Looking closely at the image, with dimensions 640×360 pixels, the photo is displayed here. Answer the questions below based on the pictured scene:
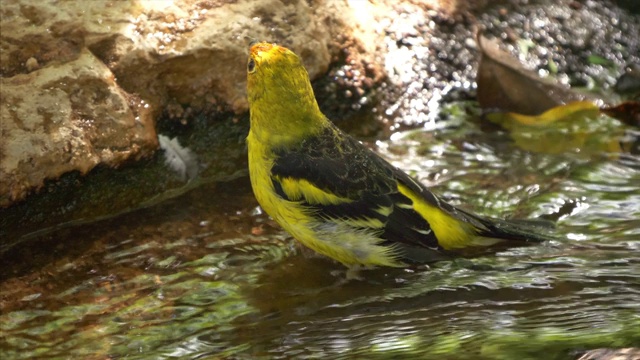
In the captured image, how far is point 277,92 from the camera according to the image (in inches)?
202

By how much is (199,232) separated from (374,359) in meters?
1.96

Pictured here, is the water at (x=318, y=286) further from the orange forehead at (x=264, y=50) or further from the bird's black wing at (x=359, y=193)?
the orange forehead at (x=264, y=50)

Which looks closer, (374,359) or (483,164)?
(374,359)

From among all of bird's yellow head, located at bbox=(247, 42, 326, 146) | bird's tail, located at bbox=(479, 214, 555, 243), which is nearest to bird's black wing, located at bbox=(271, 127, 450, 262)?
bird's yellow head, located at bbox=(247, 42, 326, 146)

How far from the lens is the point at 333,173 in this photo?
5031mm

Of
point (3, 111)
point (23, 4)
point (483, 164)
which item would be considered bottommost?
point (483, 164)

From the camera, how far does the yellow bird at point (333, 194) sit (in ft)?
16.3

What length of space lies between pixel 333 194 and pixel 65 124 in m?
1.56

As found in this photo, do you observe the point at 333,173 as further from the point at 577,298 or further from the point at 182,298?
the point at 577,298

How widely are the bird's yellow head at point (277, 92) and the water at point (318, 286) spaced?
2.32 ft

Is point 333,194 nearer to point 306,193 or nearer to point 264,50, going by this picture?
point 306,193

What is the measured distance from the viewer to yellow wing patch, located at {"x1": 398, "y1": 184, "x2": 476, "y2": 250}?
5.17 m

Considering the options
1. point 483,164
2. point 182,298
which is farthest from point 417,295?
point 483,164

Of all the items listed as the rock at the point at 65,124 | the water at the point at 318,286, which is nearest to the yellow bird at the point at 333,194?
the water at the point at 318,286
